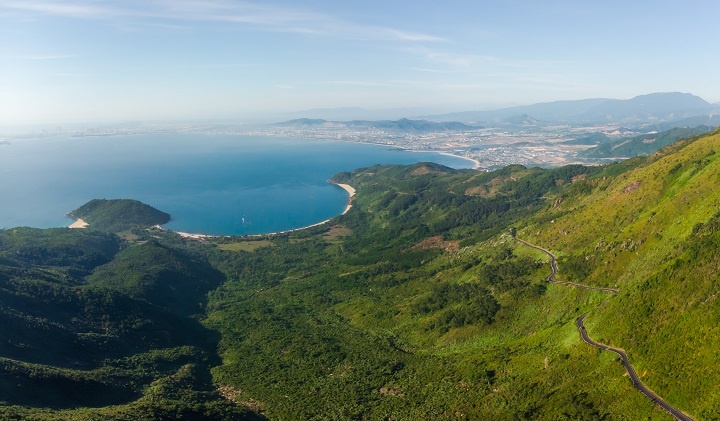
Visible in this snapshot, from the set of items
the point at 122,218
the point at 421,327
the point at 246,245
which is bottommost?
the point at 246,245

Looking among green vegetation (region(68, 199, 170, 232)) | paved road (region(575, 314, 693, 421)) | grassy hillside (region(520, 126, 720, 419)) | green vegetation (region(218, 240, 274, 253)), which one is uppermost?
grassy hillside (region(520, 126, 720, 419))

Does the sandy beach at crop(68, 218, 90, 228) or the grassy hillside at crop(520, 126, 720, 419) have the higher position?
the grassy hillside at crop(520, 126, 720, 419)

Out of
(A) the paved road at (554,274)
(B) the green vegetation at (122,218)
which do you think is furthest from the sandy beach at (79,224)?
(A) the paved road at (554,274)

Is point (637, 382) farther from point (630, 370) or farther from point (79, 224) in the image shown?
point (79, 224)

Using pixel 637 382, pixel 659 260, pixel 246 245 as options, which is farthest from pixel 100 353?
pixel 246 245

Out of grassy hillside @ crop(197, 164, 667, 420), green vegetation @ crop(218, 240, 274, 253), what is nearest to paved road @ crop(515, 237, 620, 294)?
grassy hillside @ crop(197, 164, 667, 420)

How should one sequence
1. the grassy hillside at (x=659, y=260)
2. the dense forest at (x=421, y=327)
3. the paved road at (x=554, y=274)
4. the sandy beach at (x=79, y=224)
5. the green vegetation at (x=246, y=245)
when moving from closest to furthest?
the grassy hillside at (x=659, y=260), the dense forest at (x=421, y=327), the paved road at (x=554, y=274), the green vegetation at (x=246, y=245), the sandy beach at (x=79, y=224)

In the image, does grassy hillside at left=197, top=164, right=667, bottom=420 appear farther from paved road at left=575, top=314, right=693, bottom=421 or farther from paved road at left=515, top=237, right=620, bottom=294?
paved road at left=515, top=237, right=620, bottom=294

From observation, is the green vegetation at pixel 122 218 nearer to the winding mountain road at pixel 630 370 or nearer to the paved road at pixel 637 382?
the winding mountain road at pixel 630 370
